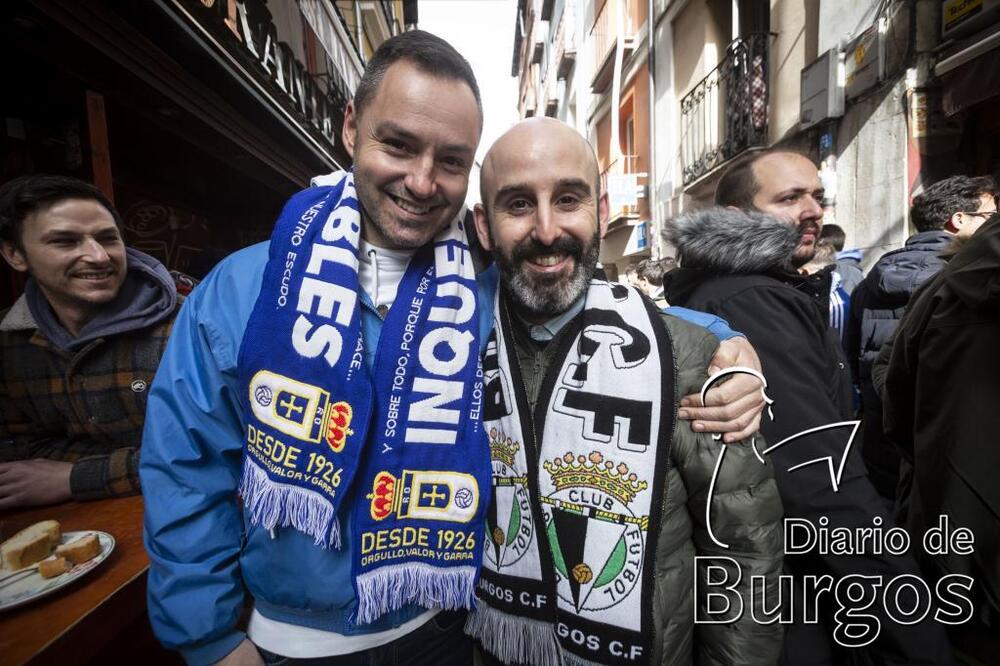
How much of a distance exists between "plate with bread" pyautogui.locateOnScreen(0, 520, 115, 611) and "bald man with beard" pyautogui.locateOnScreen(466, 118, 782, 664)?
114 cm

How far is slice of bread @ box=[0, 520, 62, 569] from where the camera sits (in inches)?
51.1

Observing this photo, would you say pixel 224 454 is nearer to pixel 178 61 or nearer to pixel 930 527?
pixel 930 527

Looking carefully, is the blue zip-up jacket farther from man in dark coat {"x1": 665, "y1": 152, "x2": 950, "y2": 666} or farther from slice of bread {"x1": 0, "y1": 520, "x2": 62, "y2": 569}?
man in dark coat {"x1": 665, "y1": 152, "x2": 950, "y2": 666}

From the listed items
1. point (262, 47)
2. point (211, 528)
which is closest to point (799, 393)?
point (211, 528)

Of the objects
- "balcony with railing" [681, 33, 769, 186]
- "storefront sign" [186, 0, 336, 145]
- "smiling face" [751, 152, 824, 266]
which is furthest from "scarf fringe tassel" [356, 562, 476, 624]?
"balcony with railing" [681, 33, 769, 186]

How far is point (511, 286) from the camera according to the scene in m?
1.39

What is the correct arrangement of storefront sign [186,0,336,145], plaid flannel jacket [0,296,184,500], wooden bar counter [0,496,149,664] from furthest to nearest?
storefront sign [186,0,336,145] → plaid flannel jacket [0,296,184,500] → wooden bar counter [0,496,149,664]

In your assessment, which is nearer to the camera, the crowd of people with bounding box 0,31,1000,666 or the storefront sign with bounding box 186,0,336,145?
the crowd of people with bounding box 0,31,1000,666

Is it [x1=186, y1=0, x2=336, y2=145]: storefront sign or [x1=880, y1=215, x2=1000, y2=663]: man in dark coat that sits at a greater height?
[x1=186, y1=0, x2=336, y2=145]: storefront sign

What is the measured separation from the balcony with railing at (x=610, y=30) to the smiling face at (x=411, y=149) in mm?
11529

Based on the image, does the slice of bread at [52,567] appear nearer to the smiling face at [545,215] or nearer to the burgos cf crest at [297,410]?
the burgos cf crest at [297,410]

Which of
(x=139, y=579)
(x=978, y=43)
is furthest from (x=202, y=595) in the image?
(x=978, y=43)

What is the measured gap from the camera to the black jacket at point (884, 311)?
111 inches

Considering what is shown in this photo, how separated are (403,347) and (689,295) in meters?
1.16
